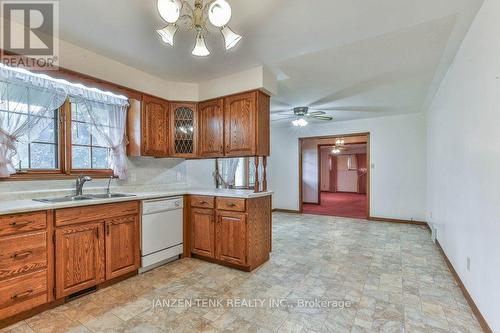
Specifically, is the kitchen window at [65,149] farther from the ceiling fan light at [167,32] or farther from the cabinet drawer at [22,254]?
the ceiling fan light at [167,32]

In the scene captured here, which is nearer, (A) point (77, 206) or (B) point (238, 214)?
(A) point (77, 206)

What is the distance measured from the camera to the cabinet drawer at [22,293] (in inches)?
70.2

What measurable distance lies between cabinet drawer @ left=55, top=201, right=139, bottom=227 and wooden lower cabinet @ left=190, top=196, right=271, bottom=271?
0.81 metres

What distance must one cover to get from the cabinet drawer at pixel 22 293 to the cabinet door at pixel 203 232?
1.53 m

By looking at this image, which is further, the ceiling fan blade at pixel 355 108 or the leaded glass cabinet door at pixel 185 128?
the ceiling fan blade at pixel 355 108

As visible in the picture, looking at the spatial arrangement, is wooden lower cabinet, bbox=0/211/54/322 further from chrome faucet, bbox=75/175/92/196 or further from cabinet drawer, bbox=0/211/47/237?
chrome faucet, bbox=75/175/92/196

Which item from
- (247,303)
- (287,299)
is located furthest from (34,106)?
(287,299)

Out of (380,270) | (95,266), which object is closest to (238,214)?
(95,266)

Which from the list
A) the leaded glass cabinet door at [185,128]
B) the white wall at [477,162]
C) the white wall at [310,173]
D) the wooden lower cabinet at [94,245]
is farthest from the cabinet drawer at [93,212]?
the white wall at [310,173]

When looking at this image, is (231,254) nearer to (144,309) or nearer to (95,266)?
(144,309)

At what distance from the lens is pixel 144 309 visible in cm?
203

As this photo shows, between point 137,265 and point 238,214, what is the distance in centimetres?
124

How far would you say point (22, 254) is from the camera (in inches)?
74.0

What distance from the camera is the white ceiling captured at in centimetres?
188
